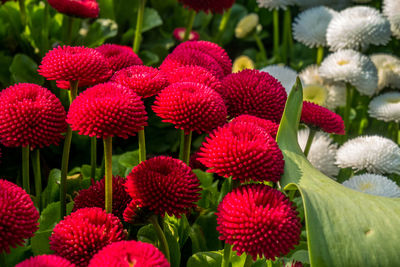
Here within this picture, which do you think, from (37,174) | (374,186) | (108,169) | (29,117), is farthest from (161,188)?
(374,186)

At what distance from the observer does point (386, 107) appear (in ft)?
5.04

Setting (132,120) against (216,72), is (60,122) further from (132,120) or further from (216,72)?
(216,72)

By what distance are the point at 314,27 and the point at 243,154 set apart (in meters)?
1.22

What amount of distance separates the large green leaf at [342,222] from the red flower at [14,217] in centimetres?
30

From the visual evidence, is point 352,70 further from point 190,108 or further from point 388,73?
point 190,108

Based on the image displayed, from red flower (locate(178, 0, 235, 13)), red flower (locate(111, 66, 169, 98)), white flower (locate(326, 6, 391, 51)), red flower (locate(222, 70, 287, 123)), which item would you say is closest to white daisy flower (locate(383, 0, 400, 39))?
white flower (locate(326, 6, 391, 51))

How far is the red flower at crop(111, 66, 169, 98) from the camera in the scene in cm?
78

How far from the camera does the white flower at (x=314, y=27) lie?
5.88 feet

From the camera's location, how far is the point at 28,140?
0.77m

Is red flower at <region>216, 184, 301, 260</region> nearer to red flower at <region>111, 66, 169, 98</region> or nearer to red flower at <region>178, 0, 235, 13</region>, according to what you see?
red flower at <region>111, 66, 169, 98</region>

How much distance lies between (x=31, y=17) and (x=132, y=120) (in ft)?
4.19

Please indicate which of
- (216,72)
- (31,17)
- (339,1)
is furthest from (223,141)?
(339,1)

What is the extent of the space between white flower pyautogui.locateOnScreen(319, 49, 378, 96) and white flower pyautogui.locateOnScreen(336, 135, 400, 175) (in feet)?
0.91

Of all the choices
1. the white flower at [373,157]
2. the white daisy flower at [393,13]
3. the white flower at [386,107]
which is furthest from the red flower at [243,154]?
the white daisy flower at [393,13]
